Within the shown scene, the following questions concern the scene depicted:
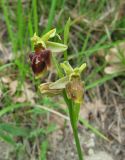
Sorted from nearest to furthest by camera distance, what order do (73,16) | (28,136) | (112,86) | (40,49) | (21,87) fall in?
(40,49) < (28,136) < (21,87) < (112,86) < (73,16)

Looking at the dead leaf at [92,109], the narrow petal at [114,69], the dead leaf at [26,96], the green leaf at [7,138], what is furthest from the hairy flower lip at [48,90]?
the narrow petal at [114,69]

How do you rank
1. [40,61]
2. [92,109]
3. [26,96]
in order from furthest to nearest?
[92,109], [26,96], [40,61]

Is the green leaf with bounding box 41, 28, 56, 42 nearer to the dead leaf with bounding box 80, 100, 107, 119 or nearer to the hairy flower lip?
the hairy flower lip

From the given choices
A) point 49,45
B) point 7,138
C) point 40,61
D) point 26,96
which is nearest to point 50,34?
point 49,45

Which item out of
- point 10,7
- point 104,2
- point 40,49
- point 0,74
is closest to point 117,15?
point 104,2

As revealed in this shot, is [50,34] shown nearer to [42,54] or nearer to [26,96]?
[42,54]

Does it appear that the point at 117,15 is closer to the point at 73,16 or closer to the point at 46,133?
the point at 73,16

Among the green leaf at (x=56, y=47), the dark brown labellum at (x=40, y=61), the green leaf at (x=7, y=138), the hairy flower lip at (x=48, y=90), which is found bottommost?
the green leaf at (x=7, y=138)

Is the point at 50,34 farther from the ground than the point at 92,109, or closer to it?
farther from the ground

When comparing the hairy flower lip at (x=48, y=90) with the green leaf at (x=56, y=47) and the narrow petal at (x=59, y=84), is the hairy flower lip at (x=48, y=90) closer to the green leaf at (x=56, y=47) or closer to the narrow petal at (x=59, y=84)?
the narrow petal at (x=59, y=84)
